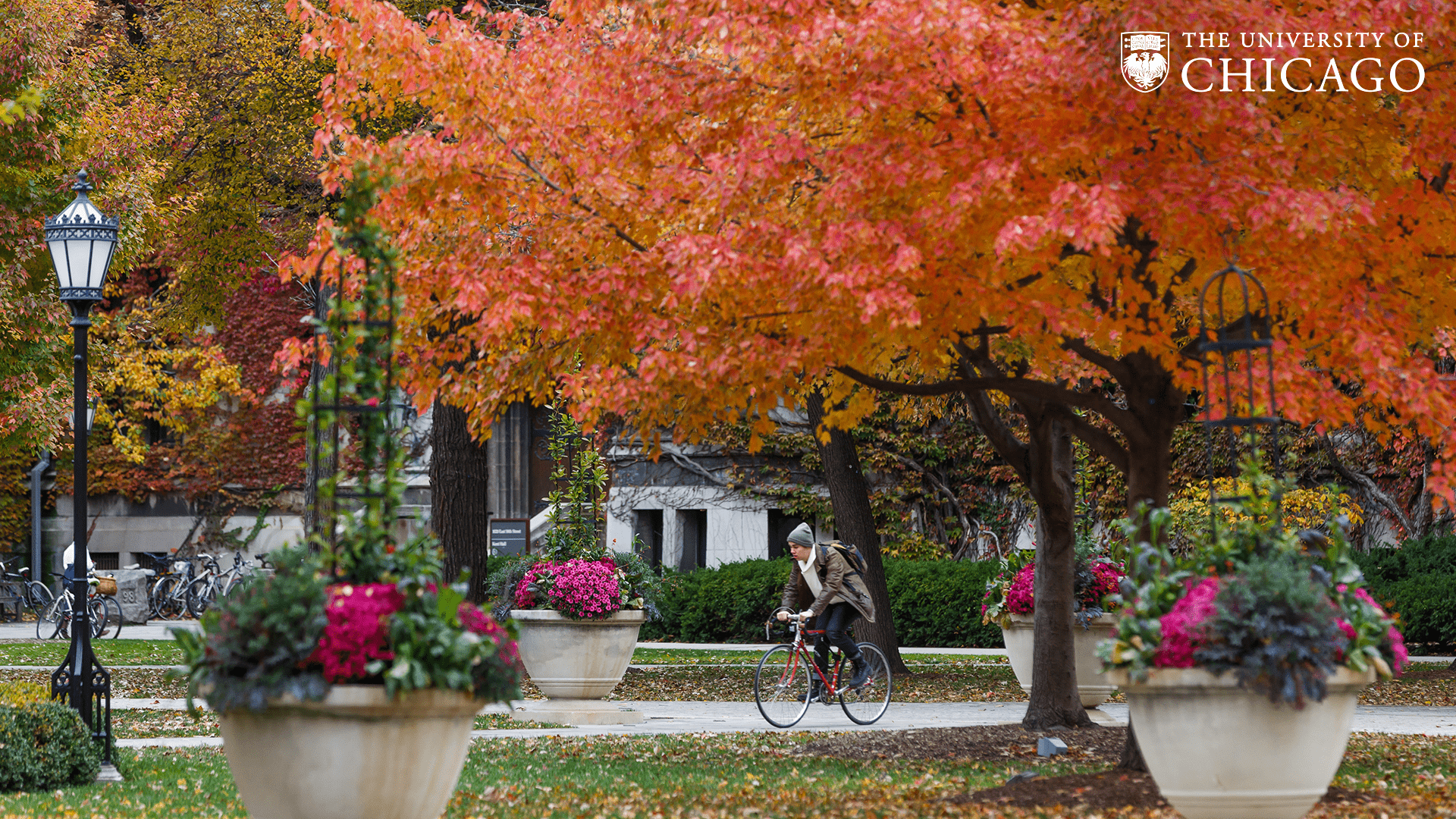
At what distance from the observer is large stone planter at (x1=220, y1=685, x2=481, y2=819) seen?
534 cm

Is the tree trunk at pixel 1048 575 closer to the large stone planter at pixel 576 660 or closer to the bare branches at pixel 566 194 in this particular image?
the bare branches at pixel 566 194

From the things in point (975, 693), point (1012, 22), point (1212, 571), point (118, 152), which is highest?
point (118, 152)

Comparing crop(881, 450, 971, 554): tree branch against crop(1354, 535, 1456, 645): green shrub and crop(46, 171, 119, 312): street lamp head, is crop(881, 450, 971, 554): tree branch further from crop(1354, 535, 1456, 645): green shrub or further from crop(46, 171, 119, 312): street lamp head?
crop(46, 171, 119, 312): street lamp head

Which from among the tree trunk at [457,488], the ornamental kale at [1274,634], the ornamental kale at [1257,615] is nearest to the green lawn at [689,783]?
the ornamental kale at [1257,615]

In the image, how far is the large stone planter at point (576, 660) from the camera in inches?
517

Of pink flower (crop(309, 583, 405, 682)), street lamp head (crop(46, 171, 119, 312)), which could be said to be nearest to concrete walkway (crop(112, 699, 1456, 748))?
street lamp head (crop(46, 171, 119, 312))

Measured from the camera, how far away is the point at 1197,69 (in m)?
7.61

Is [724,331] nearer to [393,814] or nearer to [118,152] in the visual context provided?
[393,814]

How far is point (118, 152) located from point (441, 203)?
10.2 meters

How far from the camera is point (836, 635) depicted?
12.6 meters

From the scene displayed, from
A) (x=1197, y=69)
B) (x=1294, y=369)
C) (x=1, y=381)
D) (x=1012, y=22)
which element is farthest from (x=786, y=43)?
(x=1, y=381)

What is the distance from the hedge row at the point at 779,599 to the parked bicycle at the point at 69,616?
8.74 m

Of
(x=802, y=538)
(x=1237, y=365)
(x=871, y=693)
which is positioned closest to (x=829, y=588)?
(x=802, y=538)

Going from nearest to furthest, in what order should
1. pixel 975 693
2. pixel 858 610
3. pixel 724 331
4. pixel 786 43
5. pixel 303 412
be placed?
1. pixel 303 412
2. pixel 786 43
3. pixel 724 331
4. pixel 858 610
5. pixel 975 693
